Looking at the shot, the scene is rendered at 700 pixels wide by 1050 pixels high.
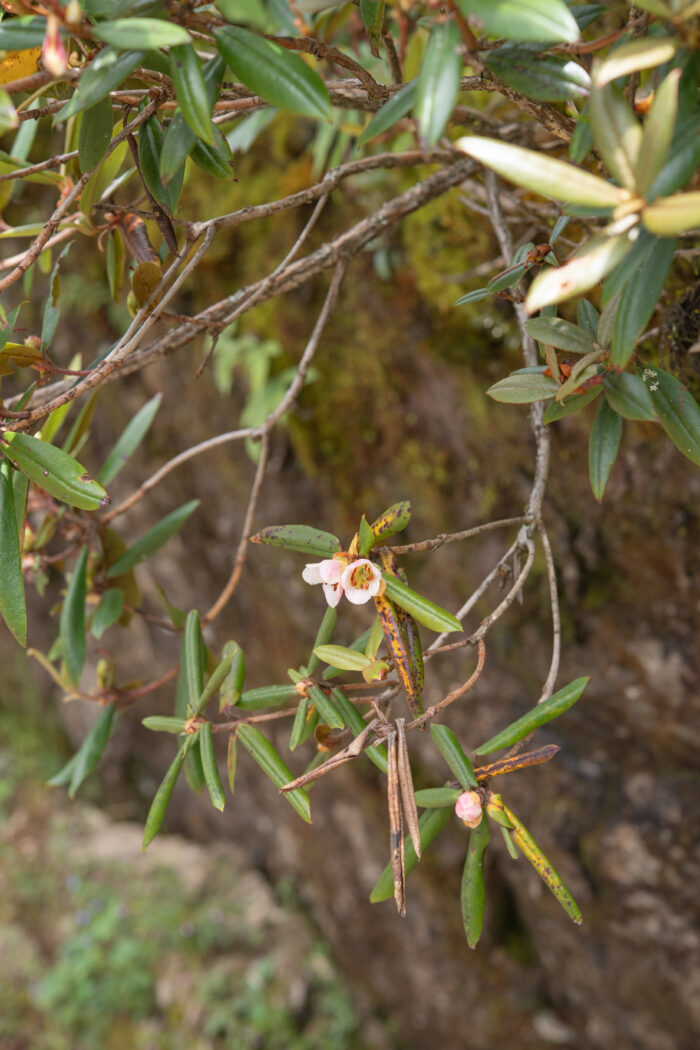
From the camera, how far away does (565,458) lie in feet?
3.94

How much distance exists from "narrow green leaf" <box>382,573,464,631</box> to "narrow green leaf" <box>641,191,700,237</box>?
0.30 metres

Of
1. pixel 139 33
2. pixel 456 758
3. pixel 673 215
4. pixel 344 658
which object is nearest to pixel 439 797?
pixel 456 758

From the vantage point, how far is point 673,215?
0.36m

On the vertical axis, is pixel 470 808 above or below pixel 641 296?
below

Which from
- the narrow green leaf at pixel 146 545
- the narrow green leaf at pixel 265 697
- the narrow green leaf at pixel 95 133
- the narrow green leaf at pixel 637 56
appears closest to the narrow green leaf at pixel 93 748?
the narrow green leaf at pixel 146 545

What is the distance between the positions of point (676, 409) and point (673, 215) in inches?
10.0

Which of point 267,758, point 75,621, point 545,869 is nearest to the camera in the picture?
point 545,869

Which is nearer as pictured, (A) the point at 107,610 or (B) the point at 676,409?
(B) the point at 676,409

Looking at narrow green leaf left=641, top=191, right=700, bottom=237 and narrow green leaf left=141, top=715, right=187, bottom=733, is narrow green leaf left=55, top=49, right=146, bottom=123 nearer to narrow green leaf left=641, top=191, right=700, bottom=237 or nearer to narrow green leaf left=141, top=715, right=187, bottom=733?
narrow green leaf left=641, top=191, right=700, bottom=237

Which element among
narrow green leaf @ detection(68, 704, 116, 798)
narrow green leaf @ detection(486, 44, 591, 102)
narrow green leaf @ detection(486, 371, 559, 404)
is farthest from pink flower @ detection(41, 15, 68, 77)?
narrow green leaf @ detection(68, 704, 116, 798)

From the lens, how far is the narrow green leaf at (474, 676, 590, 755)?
1.95 feet

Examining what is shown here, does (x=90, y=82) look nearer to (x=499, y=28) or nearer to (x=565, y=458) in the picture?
(x=499, y=28)

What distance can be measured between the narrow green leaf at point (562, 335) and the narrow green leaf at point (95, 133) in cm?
38

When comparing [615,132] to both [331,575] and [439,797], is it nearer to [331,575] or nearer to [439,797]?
[331,575]
